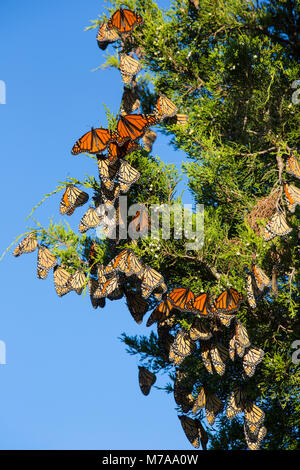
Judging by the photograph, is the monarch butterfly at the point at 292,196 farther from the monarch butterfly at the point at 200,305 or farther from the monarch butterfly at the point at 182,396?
the monarch butterfly at the point at 182,396

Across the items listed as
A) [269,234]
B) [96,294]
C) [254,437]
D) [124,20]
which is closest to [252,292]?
[269,234]

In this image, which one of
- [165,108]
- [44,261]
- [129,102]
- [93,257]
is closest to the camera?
[44,261]

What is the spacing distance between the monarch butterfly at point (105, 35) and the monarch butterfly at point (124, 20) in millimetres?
132

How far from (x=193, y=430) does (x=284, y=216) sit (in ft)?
9.84

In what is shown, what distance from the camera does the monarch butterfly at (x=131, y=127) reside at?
657 cm

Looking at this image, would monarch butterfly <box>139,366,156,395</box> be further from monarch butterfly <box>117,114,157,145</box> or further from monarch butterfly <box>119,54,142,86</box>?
monarch butterfly <box>119,54,142,86</box>

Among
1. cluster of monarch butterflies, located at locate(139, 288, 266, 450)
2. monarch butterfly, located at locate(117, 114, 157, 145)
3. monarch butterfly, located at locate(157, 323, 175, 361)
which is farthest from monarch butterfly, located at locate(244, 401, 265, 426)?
monarch butterfly, located at locate(117, 114, 157, 145)

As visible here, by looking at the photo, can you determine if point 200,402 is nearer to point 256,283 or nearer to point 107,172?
point 256,283

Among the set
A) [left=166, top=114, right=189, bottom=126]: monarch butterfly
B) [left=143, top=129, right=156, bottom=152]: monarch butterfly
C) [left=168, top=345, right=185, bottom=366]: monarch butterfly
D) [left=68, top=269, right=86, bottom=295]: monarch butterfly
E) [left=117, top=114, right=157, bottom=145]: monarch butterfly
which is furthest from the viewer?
[left=143, top=129, right=156, bottom=152]: monarch butterfly

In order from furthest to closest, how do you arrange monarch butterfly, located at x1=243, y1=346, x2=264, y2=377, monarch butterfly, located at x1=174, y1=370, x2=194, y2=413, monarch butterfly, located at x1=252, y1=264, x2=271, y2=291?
1. monarch butterfly, located at x1=174, y1=370, x2=194, y2=413
2. monarch butterfly, located at x1=243, y1=346, x2=264, y2=377
3. monarch butterfly, located at x1=252, y1=264, x2=271, y2=291

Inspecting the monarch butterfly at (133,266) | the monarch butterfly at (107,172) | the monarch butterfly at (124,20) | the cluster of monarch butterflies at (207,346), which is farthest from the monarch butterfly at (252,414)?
the monarch butterfly at (124,20)

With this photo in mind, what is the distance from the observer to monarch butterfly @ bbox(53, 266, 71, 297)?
7.07m

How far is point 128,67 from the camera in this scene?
7602 mm

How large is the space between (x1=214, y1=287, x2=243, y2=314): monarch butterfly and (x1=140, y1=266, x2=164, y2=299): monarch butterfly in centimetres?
70
